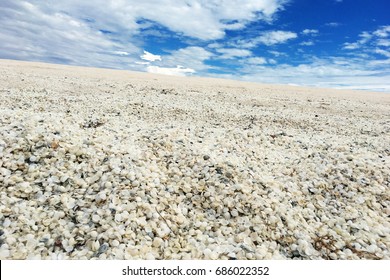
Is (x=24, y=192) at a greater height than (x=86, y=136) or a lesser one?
lesser

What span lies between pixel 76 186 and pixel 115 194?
858mm

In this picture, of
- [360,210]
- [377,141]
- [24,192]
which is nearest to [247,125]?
[377,141]

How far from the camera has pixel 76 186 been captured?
5730 millimetres

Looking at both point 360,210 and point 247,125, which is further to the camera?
point 247,125

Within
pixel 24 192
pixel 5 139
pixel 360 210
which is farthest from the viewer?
pixel 5 139

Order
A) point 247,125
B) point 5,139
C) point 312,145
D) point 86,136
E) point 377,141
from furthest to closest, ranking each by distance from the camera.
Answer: point 247,125, point 377,141, point 312,145, point 86,136, point 5,139

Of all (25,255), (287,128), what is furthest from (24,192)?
(287,128)

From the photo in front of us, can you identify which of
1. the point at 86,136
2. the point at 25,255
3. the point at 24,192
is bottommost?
the point at 25,255

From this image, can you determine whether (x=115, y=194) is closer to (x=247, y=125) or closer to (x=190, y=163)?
(x=190, y=163)

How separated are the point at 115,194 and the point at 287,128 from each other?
9.54 metres

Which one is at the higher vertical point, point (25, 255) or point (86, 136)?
point (86, 136)

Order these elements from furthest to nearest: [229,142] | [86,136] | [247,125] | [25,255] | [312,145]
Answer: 1. [247,125]
2. [312,145]
3. [229,142]
4. [86,136]
5. [25,255]

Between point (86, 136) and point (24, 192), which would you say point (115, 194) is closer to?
point (24, 192)

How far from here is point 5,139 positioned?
6.82 m
